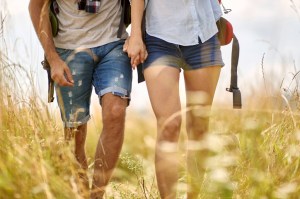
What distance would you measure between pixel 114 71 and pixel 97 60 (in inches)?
7.7

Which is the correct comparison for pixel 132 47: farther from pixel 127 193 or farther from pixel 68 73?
pixel 127 193

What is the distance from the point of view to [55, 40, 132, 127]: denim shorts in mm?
3617

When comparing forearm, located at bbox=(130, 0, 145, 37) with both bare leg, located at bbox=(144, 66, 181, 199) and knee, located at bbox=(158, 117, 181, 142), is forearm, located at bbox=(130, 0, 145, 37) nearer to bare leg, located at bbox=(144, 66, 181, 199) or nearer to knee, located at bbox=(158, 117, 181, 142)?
bare leg, located at bbox=(144, 66, 181, 199)

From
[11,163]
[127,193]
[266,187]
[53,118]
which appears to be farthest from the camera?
[53,118]

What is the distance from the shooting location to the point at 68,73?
378cm

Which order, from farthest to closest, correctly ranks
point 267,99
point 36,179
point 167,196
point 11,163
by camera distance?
point 267,99, point 167,196, point 11,163, point 36,179

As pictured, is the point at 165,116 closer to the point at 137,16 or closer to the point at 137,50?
the point at 137,50

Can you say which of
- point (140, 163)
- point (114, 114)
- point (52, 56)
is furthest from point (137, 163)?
point (52, 56)

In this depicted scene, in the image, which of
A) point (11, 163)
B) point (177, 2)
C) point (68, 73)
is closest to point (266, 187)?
point (11, 163)

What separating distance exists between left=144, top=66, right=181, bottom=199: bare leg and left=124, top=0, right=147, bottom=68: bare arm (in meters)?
0.09

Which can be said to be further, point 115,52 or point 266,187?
point 115,52

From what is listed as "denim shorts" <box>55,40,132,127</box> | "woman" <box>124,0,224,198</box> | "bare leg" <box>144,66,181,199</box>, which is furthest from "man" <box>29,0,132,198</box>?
"bare leg" <box>144,66,181,199</box>

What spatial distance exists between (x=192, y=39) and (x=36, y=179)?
132cm

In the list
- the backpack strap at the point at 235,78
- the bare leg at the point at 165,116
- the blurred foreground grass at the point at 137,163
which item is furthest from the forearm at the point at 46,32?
the backpack strap at the point at 235,78
